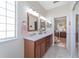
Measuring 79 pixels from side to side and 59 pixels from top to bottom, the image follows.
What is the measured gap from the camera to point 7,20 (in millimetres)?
2537

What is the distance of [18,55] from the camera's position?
2.94 m

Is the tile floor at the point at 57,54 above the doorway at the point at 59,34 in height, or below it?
below

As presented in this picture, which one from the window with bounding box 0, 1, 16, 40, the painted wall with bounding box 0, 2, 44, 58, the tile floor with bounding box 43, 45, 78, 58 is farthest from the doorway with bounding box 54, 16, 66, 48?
the window with bounding box 0, 1, 16, 40

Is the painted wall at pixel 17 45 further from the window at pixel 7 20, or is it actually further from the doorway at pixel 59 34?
the doorway at pixel 59 34

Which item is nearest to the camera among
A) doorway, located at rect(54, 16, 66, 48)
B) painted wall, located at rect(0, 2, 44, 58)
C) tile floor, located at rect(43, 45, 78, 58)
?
painted wall, located at rect(0, 2, 44, 58)

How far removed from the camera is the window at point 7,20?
2.31 m

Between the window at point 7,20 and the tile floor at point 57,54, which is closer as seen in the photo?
the window at point 7,20

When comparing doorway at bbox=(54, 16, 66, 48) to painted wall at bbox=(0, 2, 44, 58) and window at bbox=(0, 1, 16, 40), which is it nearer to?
painted wall at bbox=(0, 2, 44, 58)

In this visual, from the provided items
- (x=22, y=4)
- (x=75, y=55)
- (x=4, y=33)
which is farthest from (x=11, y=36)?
(x=75, y=55)

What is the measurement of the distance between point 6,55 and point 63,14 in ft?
15.9

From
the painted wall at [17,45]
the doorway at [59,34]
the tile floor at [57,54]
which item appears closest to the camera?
the painted wall at [17,45]

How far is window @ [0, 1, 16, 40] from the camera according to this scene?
231 cm

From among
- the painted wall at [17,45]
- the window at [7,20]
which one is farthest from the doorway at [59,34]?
the window at [7,20]

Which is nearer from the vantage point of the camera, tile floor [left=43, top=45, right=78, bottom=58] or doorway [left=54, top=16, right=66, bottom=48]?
tile floor [left=43, top=45, right=78, bottom=58]
